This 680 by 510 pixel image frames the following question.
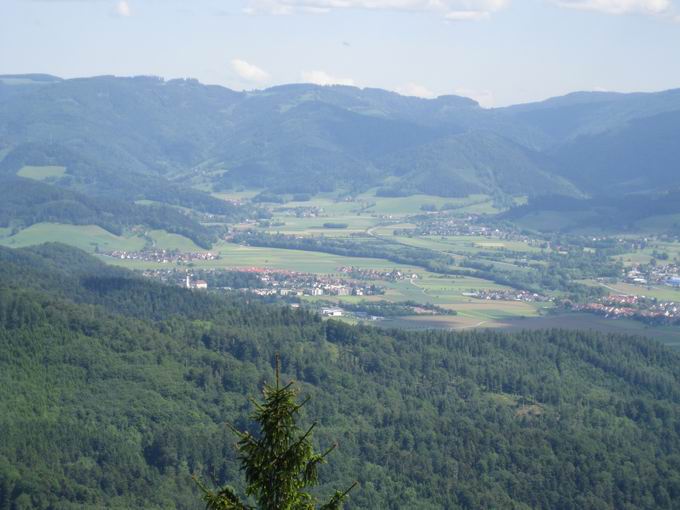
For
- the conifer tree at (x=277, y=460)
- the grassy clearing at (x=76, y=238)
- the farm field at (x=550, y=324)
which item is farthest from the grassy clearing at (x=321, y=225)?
the conifer tree at (x=277, y=460)

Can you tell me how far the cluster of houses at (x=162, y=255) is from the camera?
139875mm

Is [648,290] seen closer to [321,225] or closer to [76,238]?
[76,238]

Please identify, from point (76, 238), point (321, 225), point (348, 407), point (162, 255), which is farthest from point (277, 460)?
point (321, 225)

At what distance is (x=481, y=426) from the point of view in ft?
205

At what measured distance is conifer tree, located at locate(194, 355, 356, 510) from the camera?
16688mm

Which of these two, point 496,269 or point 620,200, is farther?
point 620,200

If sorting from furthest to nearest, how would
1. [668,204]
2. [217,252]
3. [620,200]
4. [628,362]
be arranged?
[620,200] → [668,204] → [217,252] → [628,362]

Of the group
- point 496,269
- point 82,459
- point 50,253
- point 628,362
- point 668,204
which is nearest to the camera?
point 82,459

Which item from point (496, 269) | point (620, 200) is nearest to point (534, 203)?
point (620, 200)

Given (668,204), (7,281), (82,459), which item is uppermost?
(668,204)

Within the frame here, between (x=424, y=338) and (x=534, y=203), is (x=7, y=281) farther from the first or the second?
(x=534, y=203)

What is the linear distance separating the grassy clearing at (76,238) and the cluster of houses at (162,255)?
10.0 feet

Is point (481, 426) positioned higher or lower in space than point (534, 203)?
lower

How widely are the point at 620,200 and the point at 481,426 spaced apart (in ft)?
470
